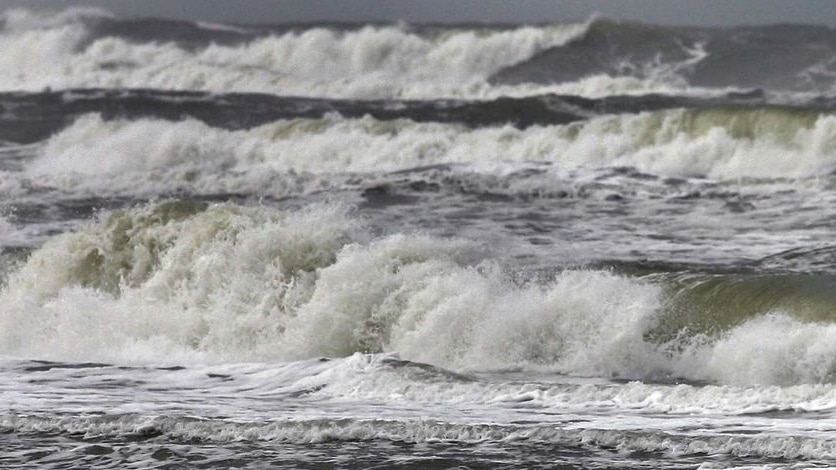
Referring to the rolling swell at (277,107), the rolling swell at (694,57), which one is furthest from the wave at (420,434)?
the rolling swell at (694,57)

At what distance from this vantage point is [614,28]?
64688mm

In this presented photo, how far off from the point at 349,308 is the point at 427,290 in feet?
2.57

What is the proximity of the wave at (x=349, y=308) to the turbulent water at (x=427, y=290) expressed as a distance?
0.03m

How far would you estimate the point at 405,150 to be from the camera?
3419 centimetres

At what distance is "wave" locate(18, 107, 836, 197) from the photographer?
2981cm

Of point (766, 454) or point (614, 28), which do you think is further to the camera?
point (614, 28)

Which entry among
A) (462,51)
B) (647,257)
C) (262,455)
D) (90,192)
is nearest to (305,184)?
(90,192)

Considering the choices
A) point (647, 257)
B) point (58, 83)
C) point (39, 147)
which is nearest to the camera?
point (647, 257)

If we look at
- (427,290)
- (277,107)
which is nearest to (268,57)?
(277,107)

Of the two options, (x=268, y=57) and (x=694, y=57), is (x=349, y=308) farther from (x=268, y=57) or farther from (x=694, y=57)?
(x=268, y=57)

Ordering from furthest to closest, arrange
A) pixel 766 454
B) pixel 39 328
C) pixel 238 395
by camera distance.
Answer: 1. pixel 39 328
2. pixel 238 395
3. pixel 766 454

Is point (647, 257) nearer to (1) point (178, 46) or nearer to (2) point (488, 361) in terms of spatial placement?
(2) point (488, 361)

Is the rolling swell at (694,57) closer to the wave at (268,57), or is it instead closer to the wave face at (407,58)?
the wave face at (407,58)

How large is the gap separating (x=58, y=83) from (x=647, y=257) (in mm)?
40619
